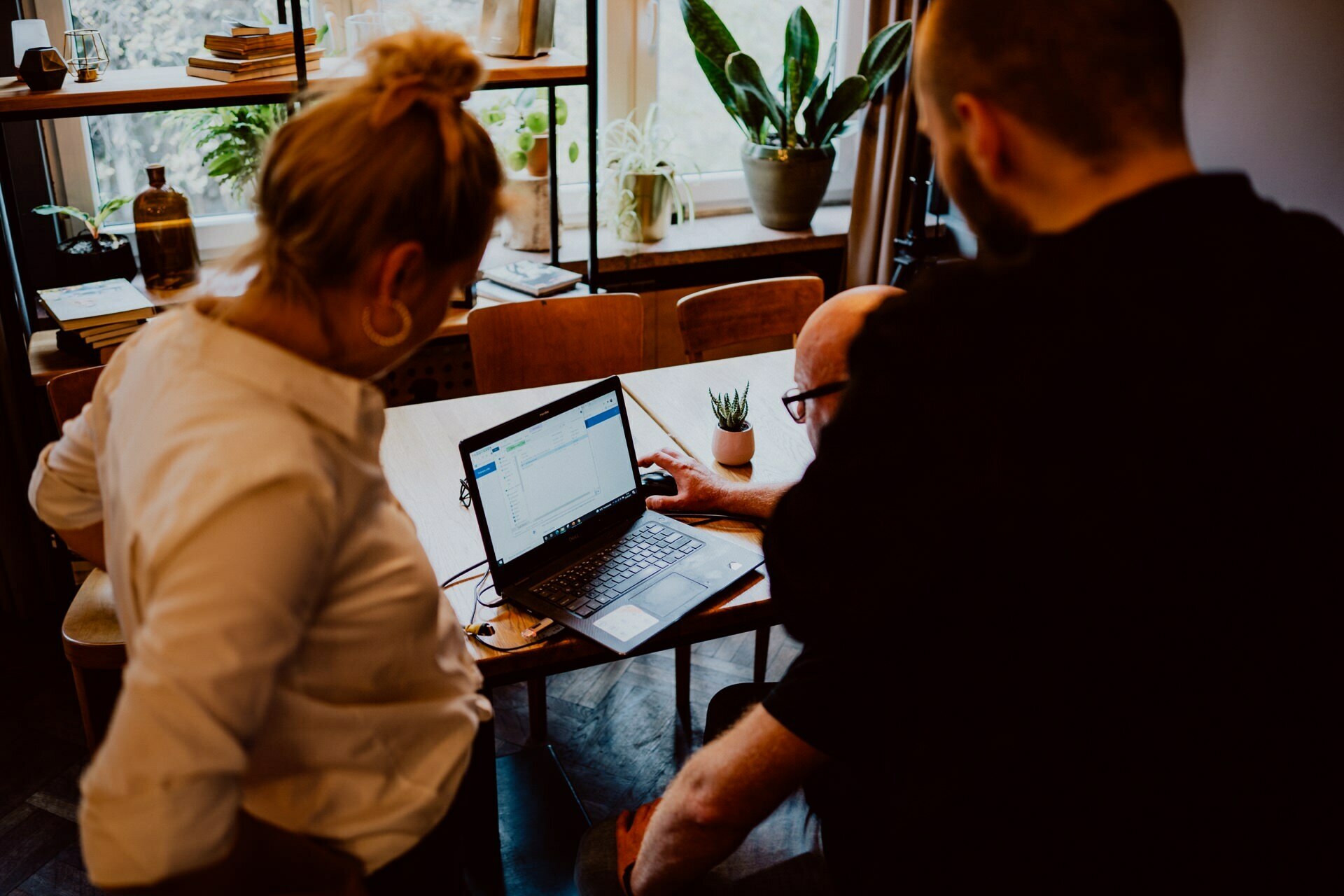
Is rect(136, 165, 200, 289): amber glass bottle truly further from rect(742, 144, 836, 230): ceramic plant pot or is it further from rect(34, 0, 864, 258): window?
rect(742, 144, 836, 230): ceramic plant pot

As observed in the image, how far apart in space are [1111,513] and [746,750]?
62 centimetres

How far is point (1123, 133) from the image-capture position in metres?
0.78

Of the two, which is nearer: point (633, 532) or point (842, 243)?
point (633, 532)

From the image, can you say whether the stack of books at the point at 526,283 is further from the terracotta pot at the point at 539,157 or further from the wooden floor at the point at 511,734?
the wooden floor at the point at 511,734

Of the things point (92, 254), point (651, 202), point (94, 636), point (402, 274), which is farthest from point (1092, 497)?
point (651, 202)

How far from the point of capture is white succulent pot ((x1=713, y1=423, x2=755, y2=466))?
6.53ft

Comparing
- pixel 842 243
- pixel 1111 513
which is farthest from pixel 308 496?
pixel 842 243

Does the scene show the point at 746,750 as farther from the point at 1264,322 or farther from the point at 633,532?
the point at 1264,322

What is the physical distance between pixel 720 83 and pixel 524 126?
2.07 feet

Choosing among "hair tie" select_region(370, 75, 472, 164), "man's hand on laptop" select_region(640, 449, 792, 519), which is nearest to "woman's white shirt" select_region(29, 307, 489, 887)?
"hair tie" select_region(370, 75, 472, 164)

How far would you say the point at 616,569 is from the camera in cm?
165

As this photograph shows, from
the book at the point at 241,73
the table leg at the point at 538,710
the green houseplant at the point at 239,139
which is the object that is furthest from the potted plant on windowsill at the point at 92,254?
the table leg at the point at 538,710

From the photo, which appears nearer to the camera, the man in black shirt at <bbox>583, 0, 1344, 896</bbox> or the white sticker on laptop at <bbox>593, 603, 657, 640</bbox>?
the man in black shirt at <bbox>583, 0, 1344, 896</bbox>

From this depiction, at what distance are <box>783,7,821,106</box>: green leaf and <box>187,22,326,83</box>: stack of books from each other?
1469 millimetres
